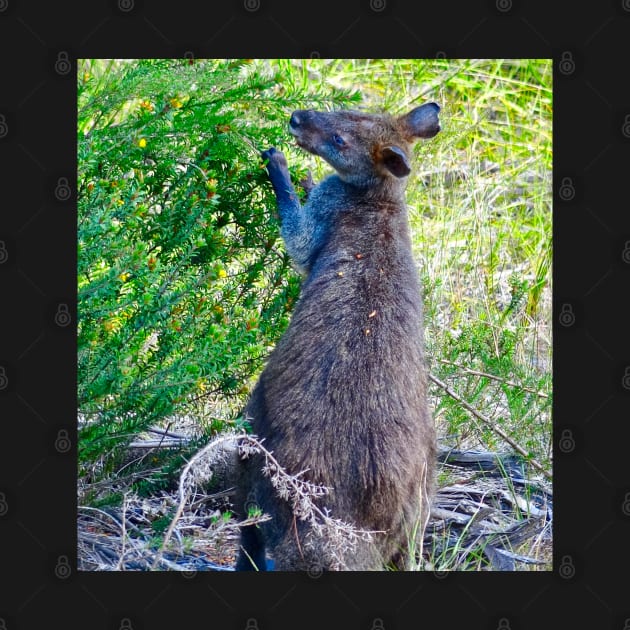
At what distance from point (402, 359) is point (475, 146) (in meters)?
4.62

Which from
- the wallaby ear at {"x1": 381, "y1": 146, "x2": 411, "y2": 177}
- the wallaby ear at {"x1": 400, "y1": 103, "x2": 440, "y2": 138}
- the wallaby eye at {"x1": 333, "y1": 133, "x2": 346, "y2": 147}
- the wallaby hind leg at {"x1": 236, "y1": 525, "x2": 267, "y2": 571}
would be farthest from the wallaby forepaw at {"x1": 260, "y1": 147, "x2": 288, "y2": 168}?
the wallaby hind leg at {"x1": 236, "y1": 525, "x2": 267, "y2": 571}

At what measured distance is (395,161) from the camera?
5535 mm

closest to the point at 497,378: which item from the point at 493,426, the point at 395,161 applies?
the point at 493,426

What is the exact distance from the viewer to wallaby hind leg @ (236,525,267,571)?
15.4 feet

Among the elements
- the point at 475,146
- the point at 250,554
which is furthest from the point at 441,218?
the point at 250,554

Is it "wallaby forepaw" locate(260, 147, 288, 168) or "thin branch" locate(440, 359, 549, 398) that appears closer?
"wallaby forepaw" locate(260, 147, 288, 168)

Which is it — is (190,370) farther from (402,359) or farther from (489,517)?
(489,517)

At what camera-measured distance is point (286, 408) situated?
4605 millimetres

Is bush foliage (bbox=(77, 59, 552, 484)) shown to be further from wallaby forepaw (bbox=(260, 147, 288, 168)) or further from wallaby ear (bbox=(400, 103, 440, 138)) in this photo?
wallaby ear (bbox=(400, 103, 440, 138))

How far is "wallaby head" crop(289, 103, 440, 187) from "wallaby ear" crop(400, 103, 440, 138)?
0.34 feet

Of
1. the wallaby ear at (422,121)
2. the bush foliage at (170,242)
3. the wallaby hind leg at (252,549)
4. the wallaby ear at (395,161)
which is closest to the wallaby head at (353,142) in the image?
the wallaby ear at (395,161)

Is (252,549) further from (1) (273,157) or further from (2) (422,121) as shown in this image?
(2) (422,121)

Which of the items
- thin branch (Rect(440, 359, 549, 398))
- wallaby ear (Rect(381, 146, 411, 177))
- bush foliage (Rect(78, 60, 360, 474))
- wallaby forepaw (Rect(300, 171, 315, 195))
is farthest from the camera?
wallaby forepaw (Rect(300, 171, 315, 195))

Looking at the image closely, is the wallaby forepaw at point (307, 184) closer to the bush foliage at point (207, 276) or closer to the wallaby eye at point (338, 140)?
the bush foliage at point (207, 276)
